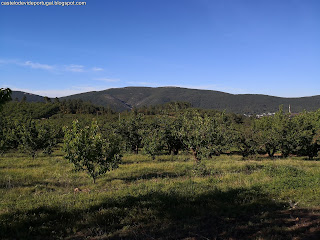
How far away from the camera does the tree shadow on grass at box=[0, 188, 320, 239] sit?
23.5 ft

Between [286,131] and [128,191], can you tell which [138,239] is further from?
[286,131]

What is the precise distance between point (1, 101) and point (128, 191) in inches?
297

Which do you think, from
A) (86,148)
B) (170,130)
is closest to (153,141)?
(170,130)

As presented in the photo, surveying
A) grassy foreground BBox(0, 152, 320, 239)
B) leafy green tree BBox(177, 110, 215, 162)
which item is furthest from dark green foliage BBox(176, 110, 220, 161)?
grassy foreground BBox(0, 152, 320, 239)

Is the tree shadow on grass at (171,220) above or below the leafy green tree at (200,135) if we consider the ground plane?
below

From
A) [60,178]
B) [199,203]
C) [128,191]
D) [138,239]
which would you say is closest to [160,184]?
[128,191]

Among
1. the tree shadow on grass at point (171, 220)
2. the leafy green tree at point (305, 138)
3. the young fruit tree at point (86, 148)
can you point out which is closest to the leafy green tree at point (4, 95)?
the tree shadow on grass at point (171, 220)

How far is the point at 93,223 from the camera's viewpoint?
27.2 feet

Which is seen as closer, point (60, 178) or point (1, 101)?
point (1, 101)

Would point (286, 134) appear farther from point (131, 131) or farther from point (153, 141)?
point (131, 131)

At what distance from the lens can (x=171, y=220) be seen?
8500mm

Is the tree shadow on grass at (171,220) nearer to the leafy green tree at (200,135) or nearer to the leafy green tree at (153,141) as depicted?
the leafy green tree at (200,135)

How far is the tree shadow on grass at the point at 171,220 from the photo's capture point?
7.16 metres

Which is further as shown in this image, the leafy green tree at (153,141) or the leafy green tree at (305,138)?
the leafy green tree at (305,138)
